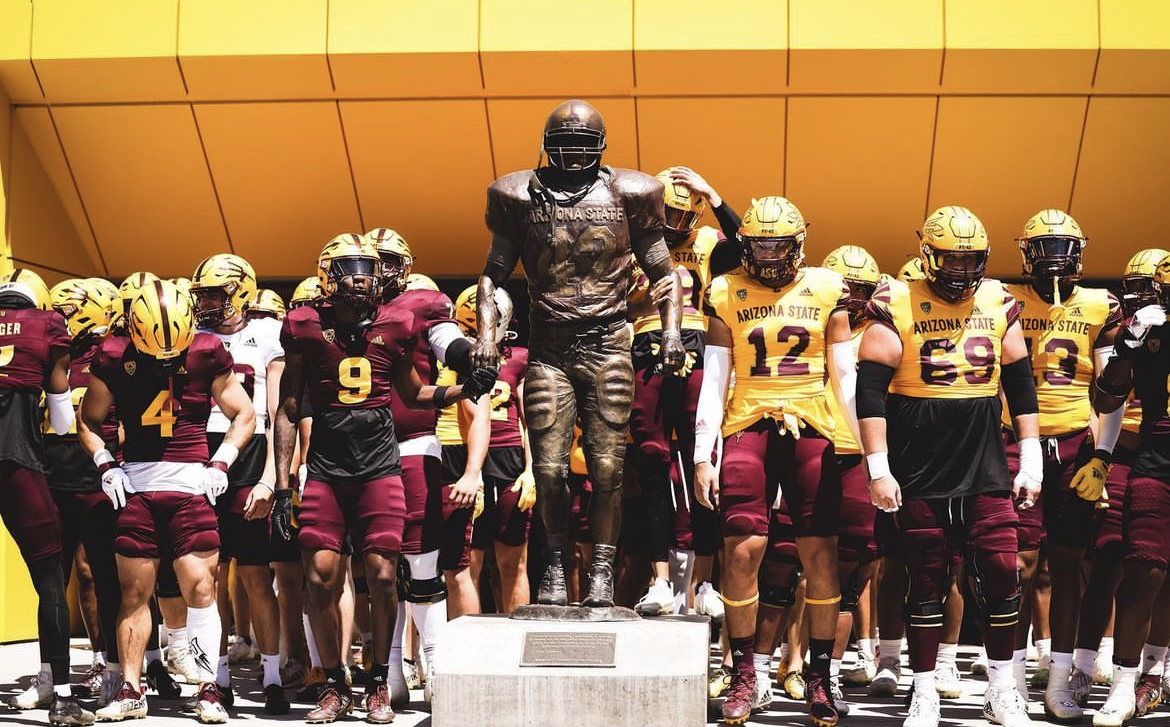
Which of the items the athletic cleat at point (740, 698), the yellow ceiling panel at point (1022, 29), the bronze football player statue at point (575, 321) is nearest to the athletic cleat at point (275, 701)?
the bronze football player statue at point (575, 321)

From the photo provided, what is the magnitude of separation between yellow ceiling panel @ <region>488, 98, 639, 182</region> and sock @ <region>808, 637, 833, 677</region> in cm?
594

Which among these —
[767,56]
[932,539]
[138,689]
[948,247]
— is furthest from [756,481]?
[767,56]

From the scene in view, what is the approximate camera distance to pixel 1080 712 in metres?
8.19

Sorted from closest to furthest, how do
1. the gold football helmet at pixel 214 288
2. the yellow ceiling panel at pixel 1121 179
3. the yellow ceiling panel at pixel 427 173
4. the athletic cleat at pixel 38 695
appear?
the athletic cleat at pixel 38 695 < the gold football helmet at pixel 214 288 < the yellow ceiling panel at pixel 1121 179 < the yellow ceiling panel at pixel 427 173

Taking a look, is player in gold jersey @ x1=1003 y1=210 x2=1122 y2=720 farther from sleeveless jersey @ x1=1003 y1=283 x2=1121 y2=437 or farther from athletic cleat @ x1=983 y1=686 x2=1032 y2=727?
athletic cleat @ x1=983 y1=686 x2=1032 y2=727

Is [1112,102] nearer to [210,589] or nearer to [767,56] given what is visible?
[767,56]

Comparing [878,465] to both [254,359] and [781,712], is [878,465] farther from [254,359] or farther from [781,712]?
[254,359]

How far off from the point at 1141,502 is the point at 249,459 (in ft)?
17.4

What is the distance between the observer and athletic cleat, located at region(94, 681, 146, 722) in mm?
8031

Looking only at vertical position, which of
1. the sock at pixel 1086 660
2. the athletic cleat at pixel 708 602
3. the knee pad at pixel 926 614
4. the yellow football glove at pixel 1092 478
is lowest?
the sock at pixel 1086 660

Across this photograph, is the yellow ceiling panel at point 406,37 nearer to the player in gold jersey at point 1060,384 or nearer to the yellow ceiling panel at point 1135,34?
the yellow ceiling panel at point 1135,34

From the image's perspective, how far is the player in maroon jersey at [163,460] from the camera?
26.8 feet

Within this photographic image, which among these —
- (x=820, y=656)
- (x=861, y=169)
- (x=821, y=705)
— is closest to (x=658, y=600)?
(x=820, y=656)

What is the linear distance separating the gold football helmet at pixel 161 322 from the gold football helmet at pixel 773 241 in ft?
10.1
